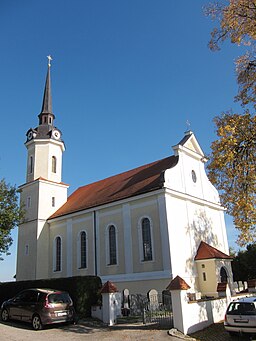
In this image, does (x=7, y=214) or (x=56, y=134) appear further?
(x=56, y=134)

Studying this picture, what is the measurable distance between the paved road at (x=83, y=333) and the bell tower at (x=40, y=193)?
46.5ft

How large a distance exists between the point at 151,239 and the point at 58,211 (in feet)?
40.2

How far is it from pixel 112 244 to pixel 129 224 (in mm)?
2300

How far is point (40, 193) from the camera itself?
31.4m

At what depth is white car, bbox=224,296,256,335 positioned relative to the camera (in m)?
12.4

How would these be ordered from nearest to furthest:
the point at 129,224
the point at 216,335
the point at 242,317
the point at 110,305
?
the point at 242,317
the point at 216,335
the point at 110,305
the point at 129,224

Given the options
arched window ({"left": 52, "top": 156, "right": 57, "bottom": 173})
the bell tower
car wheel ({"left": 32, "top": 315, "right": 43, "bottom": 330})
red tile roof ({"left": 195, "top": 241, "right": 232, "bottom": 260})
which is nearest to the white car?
car wheel ({"left": 32, "top": 315, "right": 43, "bottom": 330})

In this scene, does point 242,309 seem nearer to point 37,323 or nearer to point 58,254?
point 37,323

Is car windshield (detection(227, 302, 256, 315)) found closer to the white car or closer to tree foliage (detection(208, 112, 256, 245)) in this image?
the white car

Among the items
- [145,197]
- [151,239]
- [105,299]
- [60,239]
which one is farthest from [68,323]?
[60,239]

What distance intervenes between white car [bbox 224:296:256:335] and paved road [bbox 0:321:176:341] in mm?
2195

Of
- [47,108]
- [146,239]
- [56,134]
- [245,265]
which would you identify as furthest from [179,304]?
[47,108]

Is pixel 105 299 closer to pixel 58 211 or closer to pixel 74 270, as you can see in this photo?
pixel 74 270

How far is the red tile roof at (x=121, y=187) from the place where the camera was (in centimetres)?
2427
